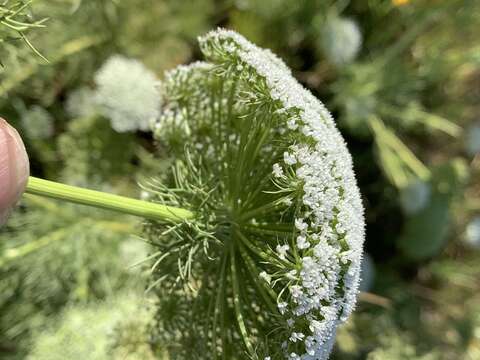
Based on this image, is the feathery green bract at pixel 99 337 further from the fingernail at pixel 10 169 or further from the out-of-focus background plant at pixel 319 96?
the fingernail at pixel 10 169

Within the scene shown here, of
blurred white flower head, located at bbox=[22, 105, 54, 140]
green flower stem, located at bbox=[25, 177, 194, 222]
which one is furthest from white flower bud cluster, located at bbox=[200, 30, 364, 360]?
blurred white flower head, located at bbox=[22, 105, 54, 140]

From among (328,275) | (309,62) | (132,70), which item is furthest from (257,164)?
(309,62)

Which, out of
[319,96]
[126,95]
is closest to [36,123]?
[126,95]

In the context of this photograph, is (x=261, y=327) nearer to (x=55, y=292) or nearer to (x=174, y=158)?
(x=174, y=158)

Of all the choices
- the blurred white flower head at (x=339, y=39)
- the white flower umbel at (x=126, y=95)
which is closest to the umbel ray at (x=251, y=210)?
the white flower umbel at (x=126, y=95)

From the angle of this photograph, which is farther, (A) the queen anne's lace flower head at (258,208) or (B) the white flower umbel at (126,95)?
(B) the white flower umbel at (126,95)

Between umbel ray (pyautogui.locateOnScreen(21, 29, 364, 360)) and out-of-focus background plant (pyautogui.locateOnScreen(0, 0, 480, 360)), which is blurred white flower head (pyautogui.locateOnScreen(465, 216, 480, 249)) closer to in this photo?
out-of-focus background plant (pyautogui.locateOnScreen(0, 0, 480, 360))
